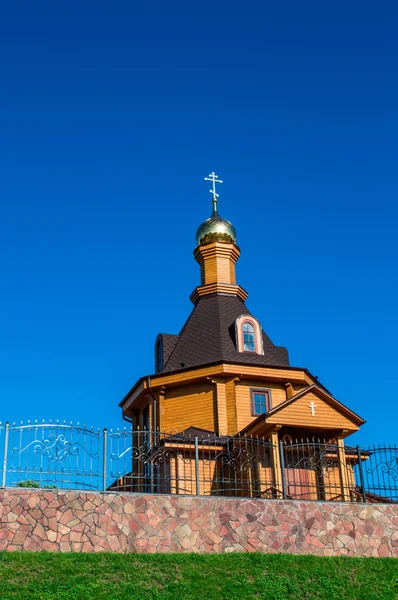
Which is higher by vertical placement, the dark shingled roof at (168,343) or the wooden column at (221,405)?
the dark shingled roof at (168,343)

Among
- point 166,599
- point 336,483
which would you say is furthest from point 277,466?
point 166,599

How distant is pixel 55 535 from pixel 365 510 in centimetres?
645

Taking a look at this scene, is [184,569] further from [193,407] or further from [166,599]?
[193,407]

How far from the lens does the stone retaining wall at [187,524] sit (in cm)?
1320

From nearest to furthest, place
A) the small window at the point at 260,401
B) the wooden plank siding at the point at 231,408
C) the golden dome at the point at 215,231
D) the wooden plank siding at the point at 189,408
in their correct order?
the wooden plank siding at the point at 231,408 < the wooden plank siding at the point at 189,408 < the small window at the point at 260,401 < the golden dome at the point at 215,231

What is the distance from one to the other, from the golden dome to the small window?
7.44m

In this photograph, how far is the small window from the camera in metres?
23.7

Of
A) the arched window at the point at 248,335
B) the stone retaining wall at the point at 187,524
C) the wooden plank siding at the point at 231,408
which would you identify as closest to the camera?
the stone retaining wall at the point at 187,524

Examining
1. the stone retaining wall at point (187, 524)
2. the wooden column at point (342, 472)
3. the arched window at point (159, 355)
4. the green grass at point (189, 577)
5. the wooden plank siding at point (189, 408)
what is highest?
the arched window at point (159, 355)

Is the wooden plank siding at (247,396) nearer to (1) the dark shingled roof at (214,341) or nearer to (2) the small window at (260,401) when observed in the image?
(2) the small window at (260,401)

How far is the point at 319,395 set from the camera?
21.6 m

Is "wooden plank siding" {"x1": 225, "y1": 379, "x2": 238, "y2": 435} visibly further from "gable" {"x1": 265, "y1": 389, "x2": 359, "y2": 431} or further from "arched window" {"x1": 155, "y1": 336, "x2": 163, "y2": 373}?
"arched window" {"x1": 155, "y1": 336, "x2": 163, "y2": 373}

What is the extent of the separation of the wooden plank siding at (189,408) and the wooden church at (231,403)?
0.03 meters

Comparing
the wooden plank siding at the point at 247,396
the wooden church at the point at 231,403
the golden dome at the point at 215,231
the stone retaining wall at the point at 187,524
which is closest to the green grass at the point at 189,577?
the stone retaining wall at the point at 187,524
